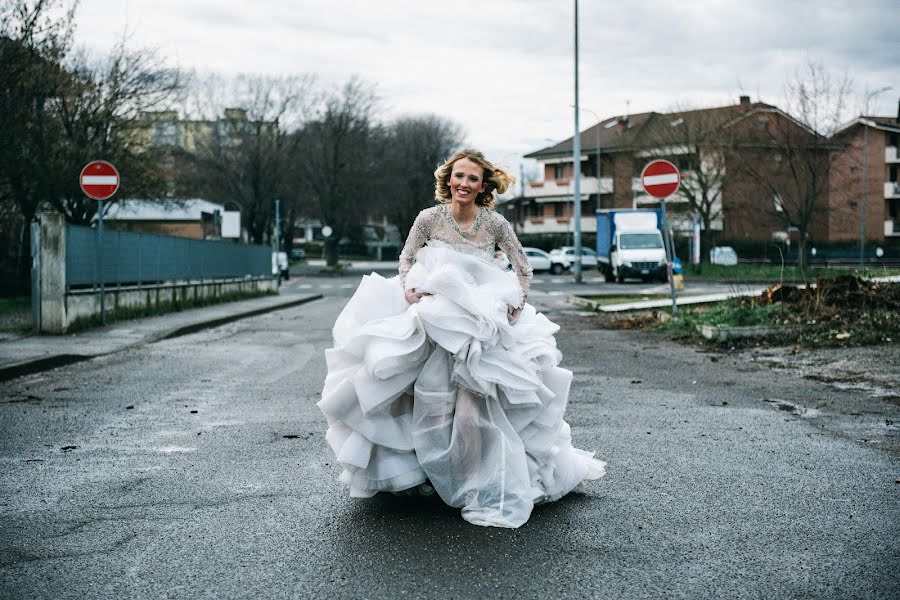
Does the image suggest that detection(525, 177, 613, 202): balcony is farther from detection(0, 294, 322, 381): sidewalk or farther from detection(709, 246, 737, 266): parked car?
detection(0, 294, 322, 381): sidewalk

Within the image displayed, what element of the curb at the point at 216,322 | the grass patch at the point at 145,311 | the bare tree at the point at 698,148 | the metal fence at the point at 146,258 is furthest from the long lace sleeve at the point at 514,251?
the bare tree at the point at 698,148

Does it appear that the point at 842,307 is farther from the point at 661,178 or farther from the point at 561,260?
the point at 561,260

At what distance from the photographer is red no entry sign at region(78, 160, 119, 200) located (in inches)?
663

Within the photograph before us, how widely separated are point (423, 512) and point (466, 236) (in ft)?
4.61

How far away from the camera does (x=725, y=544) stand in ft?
13.7

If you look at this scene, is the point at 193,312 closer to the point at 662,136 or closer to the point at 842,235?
the point at 662,136

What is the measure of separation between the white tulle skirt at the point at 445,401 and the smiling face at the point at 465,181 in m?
0.46

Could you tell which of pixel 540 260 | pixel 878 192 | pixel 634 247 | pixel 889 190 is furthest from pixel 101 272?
pixel 889 190

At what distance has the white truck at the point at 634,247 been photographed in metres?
40.9

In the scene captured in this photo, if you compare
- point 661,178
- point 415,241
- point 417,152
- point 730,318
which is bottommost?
point 730,318

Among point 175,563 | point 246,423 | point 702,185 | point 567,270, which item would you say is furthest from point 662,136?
point 175,563

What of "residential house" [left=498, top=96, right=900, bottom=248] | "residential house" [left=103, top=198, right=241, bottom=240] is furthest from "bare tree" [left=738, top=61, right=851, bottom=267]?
"residential house" [left=103, top=198, right=241, bottom=240]

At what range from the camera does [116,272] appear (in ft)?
62.6

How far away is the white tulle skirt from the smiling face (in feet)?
1.50
